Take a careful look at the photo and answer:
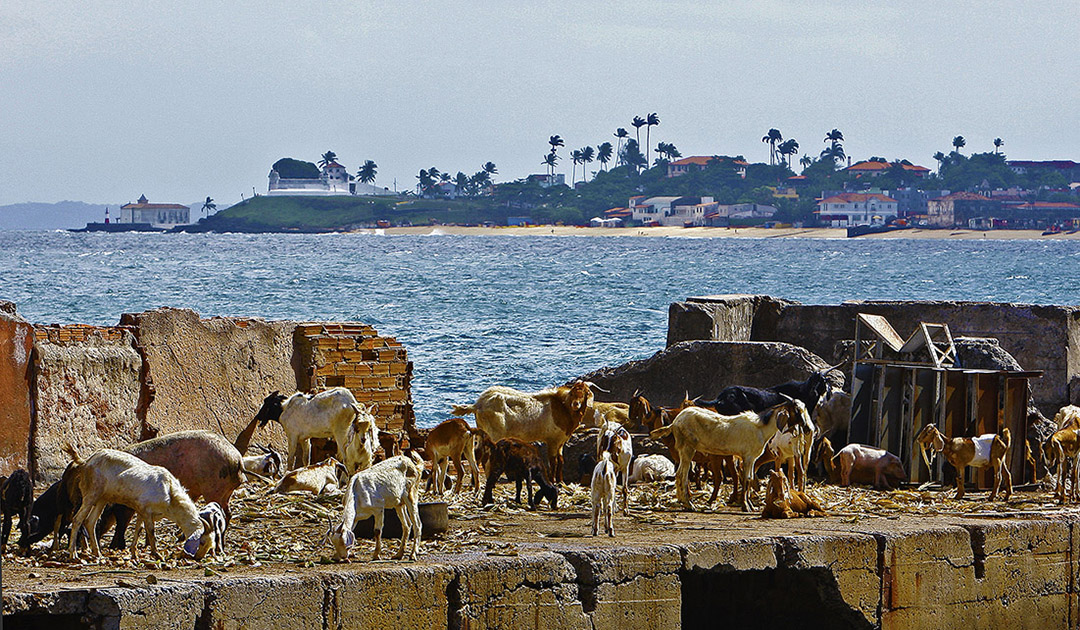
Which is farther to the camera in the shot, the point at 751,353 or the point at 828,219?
the point at 828,219

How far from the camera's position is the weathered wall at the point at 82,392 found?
12.0m

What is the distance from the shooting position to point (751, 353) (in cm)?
1616

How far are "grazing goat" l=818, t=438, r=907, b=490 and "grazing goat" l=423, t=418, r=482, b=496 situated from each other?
3292 millimetres

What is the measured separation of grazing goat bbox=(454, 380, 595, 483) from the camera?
1243 centimetres

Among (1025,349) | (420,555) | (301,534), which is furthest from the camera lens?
(1025,349)

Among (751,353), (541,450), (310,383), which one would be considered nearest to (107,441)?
(310,383)

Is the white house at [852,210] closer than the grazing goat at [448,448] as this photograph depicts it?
No

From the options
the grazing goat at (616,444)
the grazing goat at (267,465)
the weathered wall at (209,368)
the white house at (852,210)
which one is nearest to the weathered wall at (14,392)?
the weathered wall at (209,368)

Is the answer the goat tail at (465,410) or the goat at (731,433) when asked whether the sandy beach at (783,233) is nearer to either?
the goat tail at (465,410)

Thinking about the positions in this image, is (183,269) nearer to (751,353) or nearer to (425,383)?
(425,383)

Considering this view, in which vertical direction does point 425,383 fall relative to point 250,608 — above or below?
below

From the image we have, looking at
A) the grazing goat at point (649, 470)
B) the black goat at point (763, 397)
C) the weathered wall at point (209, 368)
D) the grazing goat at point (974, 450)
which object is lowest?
the grazing goat at point (649, 470)

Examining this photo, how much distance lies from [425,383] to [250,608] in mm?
29480

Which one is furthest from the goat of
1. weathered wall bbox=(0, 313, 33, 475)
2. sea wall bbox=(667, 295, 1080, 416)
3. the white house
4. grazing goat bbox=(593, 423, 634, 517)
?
the white house
